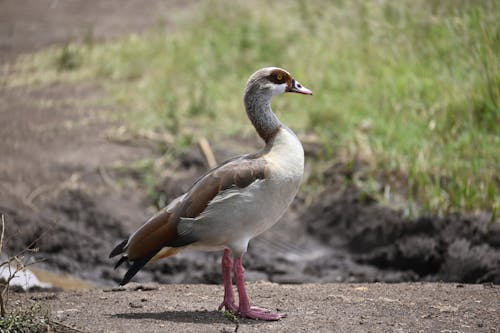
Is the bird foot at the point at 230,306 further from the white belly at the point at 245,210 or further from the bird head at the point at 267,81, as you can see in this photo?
the bird head at the point at 267,81

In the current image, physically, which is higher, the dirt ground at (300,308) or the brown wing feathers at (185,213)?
the brown wing feathers at (185,213)

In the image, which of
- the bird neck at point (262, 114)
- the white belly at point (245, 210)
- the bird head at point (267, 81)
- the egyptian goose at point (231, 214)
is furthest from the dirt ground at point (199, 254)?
the bird head at point (267, 81)

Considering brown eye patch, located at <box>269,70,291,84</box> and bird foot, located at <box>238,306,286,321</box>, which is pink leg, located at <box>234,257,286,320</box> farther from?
brown eye patch, located at <box>269,70,291,84</box>

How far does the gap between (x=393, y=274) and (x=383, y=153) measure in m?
1.36

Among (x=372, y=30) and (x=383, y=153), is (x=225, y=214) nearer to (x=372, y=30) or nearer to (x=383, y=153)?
(x=383, y=153)

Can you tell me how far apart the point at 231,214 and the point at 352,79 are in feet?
15.9

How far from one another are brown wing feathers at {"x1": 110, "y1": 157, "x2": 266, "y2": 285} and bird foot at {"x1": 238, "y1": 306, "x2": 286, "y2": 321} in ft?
1.47

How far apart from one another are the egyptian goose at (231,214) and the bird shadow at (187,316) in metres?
0.06

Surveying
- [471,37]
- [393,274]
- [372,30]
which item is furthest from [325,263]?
[372,30]

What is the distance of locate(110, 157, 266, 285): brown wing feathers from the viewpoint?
14.5 feet

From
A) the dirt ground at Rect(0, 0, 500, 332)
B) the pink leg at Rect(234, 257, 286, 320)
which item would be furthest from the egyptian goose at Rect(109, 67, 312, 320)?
the dirt ground at Rect(0, 0, 500, 332)

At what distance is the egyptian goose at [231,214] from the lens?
4.38 metres

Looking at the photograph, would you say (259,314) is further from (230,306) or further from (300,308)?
(300,308)

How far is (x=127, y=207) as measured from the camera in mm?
7391
